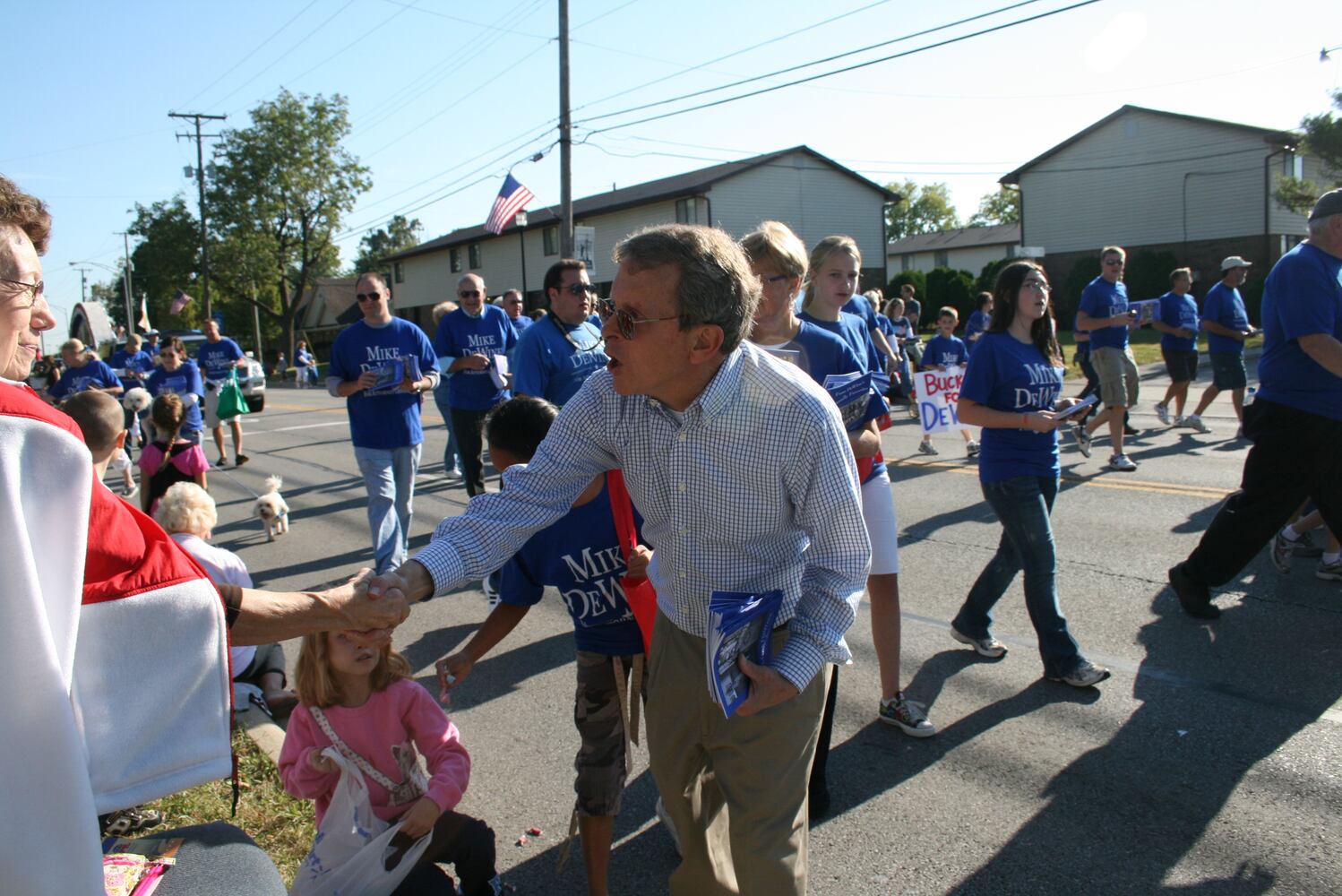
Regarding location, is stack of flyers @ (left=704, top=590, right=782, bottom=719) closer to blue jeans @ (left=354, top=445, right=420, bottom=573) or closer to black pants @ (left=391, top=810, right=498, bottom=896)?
black pants @ (left=391, top=810, right=498, bottom=896)

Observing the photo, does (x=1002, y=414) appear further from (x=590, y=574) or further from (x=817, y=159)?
(x=817, y=159)

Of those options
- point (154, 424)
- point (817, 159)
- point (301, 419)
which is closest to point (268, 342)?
point (817, 159)

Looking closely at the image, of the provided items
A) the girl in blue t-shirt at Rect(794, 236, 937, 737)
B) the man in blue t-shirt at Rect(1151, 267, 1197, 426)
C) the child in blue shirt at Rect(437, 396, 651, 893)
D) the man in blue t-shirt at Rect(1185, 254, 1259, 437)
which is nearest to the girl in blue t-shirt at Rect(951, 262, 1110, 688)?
the girl in blue t-shirt at Rect(794, 236, 937, 737)

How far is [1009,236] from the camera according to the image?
201 feet

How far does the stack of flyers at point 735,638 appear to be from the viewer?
6.95 feet

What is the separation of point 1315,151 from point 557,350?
33996 millimetres

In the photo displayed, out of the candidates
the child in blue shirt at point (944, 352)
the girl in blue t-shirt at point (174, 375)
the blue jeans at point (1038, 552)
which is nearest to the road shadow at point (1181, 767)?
the blue jeans at point (1038, 552)

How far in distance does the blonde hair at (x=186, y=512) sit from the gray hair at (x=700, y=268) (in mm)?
3652

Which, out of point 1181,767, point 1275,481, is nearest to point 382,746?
point 1181,767

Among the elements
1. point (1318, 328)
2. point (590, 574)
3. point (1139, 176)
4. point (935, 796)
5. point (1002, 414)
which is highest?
point (1139, 176)

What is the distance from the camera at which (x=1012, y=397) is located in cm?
463

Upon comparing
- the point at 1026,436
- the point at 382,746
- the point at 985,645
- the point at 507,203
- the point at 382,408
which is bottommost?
the point at 985,645

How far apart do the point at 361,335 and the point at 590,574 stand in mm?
4755

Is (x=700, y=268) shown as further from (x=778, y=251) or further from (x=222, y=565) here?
(x=222, y=565)
